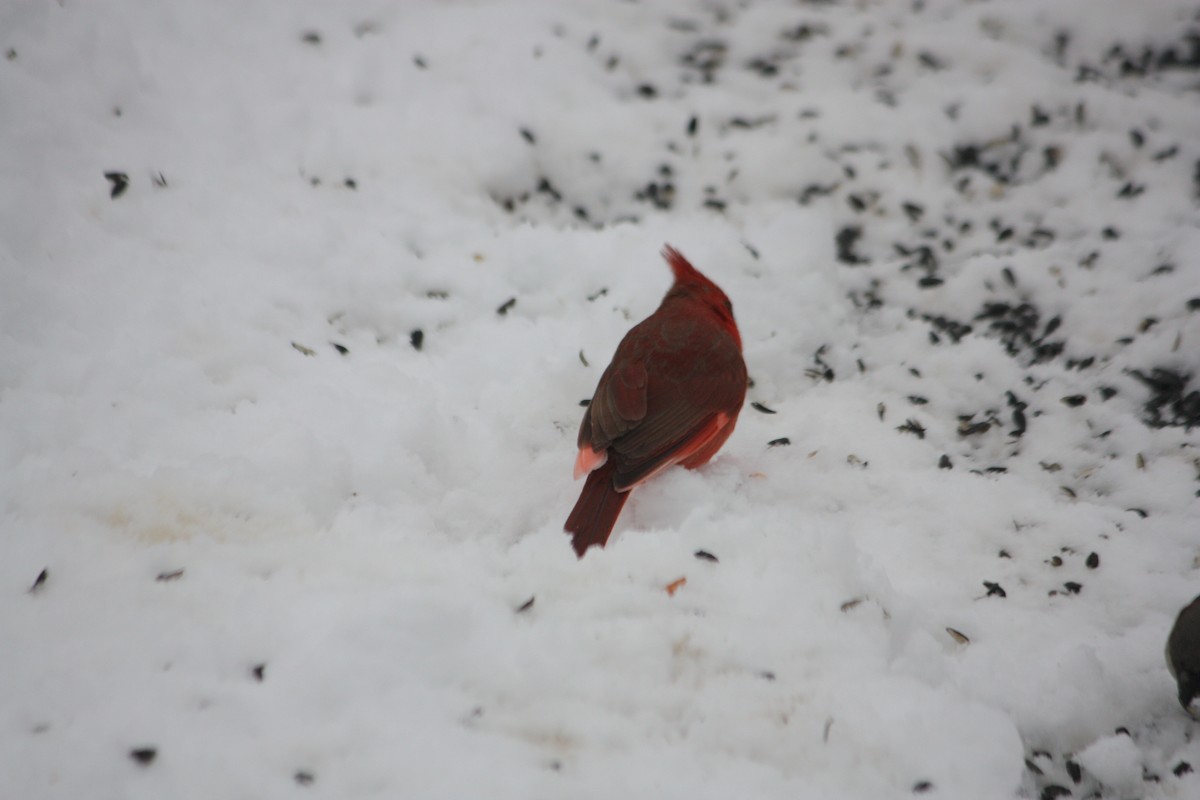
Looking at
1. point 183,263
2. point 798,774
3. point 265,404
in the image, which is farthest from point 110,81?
point 798,774

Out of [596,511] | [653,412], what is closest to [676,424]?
[653,412]

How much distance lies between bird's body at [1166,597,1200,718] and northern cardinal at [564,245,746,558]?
1120 mm

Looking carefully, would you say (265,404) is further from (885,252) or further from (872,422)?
(885,252)

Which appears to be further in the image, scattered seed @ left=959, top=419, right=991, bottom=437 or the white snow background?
scattered seed @ left=959, top=419, right=991, bottom=437

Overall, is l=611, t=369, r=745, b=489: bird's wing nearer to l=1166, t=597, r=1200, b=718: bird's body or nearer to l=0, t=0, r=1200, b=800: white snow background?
l=0, t=0, r=1200, b=800: white snow background

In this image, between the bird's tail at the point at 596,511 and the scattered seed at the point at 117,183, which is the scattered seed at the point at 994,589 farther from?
the scattered seed at the point at 117,183

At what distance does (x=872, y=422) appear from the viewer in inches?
102

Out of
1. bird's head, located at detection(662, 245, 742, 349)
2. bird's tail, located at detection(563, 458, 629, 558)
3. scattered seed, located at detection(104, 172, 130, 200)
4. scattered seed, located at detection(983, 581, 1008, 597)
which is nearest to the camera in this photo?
bird's tail, located at detection(563, 458, 629, 558)

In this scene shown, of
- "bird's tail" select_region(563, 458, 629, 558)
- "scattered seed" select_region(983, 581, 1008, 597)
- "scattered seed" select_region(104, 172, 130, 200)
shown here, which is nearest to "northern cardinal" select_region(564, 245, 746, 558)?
"bird's tail" select_region(563, 458, 629, 558)

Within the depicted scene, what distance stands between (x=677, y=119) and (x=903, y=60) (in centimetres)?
131

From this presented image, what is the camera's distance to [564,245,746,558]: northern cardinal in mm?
1989

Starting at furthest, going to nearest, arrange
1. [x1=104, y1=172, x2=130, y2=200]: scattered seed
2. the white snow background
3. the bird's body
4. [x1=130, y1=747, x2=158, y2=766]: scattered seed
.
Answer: [x1=104, y1=172, x2=130, y2=200]: scattered seed
the bird's body
the white snow background
[x1=130, y1=747, x2=158, y2=766]: scattered seed

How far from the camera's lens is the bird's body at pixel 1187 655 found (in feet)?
5.34

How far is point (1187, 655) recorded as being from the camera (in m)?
1.64
